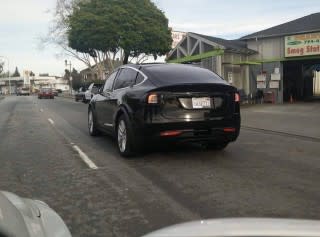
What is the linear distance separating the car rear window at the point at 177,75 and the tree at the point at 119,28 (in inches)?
1114

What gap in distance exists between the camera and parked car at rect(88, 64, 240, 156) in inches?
319

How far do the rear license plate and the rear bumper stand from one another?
0.24 metres

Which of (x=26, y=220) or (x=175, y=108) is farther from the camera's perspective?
(x=175, y=108)

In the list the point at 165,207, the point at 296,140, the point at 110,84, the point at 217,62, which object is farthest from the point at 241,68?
the point at 165,207

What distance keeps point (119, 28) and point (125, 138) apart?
Answer: 29.3m

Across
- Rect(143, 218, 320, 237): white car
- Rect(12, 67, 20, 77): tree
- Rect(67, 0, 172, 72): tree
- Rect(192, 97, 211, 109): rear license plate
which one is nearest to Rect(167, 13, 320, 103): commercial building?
Rect(67, 0, 172, 72): tree

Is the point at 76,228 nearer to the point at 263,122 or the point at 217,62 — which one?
the point at 263,122

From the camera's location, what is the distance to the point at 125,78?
9.53 metres

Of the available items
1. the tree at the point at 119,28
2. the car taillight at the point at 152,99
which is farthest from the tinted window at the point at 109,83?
the tree at the point at 119,28

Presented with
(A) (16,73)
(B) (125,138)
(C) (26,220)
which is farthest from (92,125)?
(A) (16,73)

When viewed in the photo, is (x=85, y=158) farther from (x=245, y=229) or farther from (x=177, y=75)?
(x=245, y=229)

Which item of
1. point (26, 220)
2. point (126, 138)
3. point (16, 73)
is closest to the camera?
point (26, 220)

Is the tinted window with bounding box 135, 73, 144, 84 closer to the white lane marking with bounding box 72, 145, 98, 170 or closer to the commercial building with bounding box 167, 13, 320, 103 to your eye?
the white lane marking with bounding box 72, 145, 98, 170

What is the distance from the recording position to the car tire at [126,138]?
8375 mm
